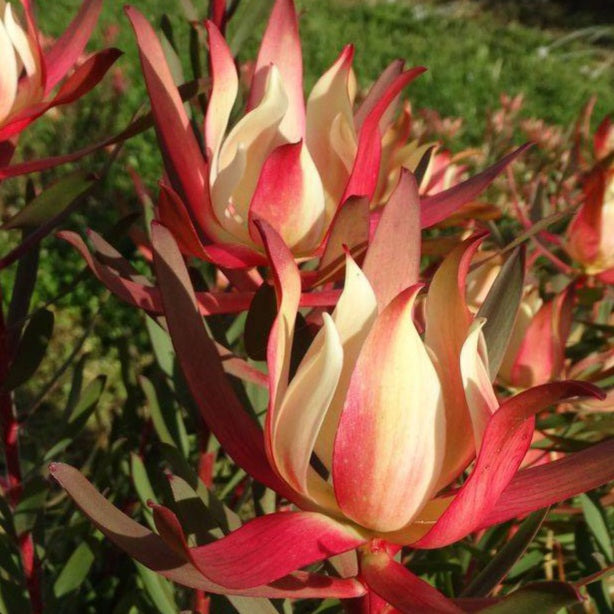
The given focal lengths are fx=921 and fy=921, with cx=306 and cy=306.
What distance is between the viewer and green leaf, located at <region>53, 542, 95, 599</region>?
1030 millimetres

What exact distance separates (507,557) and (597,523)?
0.44 meters

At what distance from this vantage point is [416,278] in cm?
64

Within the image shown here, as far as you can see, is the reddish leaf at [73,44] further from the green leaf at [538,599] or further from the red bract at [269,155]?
the green leaf at [538,599]

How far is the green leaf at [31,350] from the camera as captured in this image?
0.91 metres

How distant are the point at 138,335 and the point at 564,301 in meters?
1.81

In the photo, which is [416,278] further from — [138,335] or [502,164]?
[138,335]

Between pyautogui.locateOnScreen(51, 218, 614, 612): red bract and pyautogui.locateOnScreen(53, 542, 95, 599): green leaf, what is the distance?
511 millimetres

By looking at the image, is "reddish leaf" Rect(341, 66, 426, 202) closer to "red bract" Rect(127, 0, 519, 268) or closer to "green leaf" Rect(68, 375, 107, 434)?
"red bract" Rect(127, 0, 519, 268)

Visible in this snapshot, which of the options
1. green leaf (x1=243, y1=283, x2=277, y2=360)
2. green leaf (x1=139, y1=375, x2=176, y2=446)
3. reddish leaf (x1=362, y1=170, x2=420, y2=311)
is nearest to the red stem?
green leaf (x1=139, y1=375, x2=176, y2=446)

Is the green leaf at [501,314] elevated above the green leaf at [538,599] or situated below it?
above

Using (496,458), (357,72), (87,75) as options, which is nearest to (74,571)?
(87,75)

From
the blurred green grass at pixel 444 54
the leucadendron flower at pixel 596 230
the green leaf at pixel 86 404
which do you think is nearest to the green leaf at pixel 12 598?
the green leaf at pixel 86 404

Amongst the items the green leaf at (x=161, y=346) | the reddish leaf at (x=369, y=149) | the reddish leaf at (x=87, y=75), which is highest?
the reddish leaf at (x=87, y=75)

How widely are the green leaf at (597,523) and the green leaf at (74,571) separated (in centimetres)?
57
